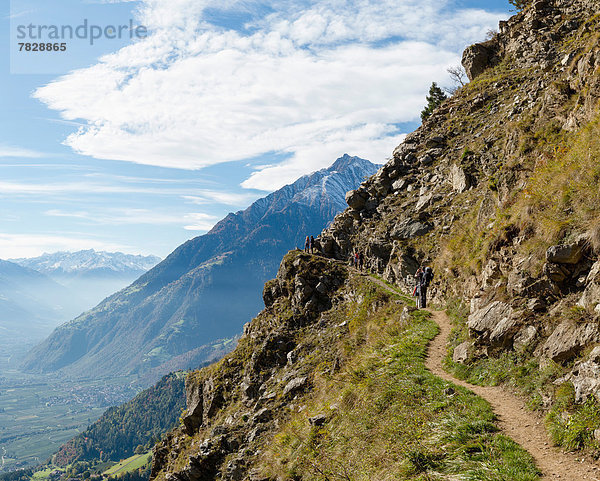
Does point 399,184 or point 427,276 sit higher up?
point 399,184

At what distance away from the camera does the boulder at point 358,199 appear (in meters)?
43.8

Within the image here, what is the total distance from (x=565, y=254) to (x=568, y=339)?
327cm

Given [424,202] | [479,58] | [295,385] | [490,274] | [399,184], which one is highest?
[479,58]

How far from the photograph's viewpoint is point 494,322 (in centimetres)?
1436

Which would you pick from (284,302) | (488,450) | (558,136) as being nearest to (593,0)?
(558,136)

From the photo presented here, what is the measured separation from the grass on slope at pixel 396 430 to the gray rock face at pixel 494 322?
8.57 ft

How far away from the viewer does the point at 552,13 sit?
134ft

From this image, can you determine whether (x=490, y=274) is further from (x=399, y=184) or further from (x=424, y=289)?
(x=399, y=184)

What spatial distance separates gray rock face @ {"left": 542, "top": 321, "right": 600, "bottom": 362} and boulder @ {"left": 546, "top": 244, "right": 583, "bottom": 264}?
241 centimetres

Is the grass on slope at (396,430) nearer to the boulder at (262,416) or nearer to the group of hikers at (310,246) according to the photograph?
the boulder at (262,416)

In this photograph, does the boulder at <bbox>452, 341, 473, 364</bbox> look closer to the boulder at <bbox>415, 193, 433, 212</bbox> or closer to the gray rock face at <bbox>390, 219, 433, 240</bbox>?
the gray rock face at <bbox>390, 219, 433, 240</bbox>

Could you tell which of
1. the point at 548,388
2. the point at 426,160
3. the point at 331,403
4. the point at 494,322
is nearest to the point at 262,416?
the point at 331,403

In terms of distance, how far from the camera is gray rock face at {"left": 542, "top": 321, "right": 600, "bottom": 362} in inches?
407

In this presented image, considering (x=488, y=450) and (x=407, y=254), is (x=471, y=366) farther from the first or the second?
(x=407, y=254)
